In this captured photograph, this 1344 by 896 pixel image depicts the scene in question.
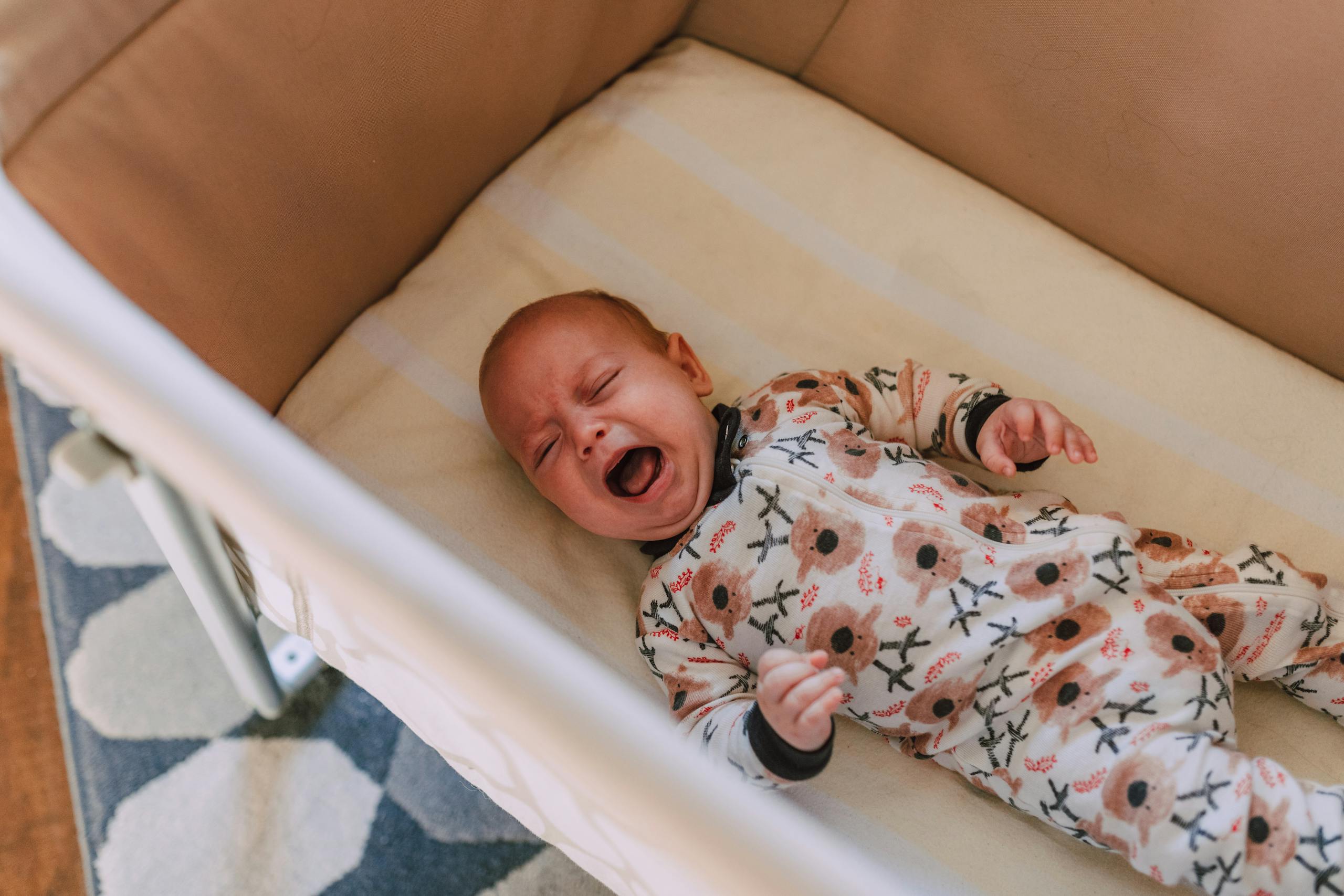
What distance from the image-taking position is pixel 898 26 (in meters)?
0.99

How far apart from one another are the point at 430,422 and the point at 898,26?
2.10ft

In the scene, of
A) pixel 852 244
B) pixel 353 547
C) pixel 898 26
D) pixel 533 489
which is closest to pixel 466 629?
pixel 353 547

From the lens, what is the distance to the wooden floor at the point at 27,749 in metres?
1.01

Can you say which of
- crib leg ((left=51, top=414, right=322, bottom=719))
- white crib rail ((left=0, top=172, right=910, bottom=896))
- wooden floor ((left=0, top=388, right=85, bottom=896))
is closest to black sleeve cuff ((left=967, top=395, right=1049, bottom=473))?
white crib rail ((left=0, top=172, right=910, bottom=896))

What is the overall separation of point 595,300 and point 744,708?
372 millimetres

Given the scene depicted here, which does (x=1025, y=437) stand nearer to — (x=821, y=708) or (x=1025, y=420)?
(x=1025, y=420)

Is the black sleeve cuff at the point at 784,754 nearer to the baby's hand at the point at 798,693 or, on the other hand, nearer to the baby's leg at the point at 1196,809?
the baby's hand at the point at 798,693

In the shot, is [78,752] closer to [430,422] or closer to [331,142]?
[430,422]

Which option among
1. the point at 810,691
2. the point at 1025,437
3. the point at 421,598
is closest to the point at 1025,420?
the point at 1025,437

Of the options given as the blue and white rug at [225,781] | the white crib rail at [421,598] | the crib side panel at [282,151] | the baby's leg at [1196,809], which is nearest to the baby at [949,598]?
the baby's leg at [1196,809]

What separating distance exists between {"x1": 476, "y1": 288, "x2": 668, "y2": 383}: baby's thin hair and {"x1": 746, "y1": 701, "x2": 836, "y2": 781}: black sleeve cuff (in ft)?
1.18

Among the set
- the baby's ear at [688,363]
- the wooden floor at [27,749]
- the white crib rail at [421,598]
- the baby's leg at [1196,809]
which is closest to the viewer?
the white crib rail at [421,598]

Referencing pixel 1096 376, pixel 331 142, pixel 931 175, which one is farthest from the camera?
pixel 931 175

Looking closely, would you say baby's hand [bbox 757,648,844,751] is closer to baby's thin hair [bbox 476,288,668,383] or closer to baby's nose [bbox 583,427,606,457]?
baby's nose [bbox 583,427,606,457]
